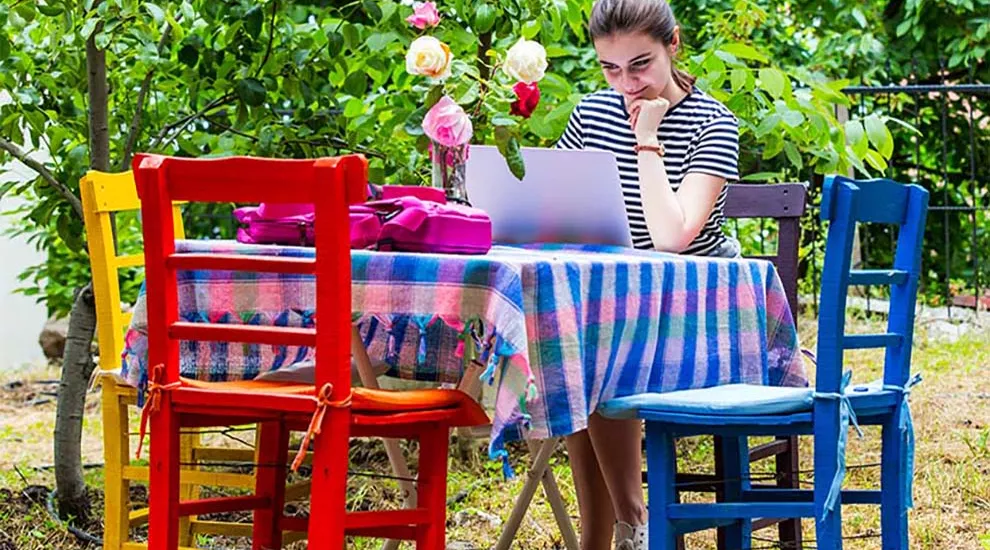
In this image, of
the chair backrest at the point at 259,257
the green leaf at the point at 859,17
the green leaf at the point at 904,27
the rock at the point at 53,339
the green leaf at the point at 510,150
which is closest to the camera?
the chair backrest at the point at 259,257

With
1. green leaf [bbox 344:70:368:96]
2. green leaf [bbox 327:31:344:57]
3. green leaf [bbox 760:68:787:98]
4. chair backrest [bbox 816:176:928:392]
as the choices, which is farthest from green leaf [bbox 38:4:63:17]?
chair backrest [bbox 816:176:928:392]

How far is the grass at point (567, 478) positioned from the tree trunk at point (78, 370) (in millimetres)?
98

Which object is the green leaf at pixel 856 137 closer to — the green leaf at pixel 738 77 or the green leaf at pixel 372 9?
the green leaf at pixel 738 77

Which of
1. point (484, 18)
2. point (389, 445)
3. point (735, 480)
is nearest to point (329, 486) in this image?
point (389, 445)

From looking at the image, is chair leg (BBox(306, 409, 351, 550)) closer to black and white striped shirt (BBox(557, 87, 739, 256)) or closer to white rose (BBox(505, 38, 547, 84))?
white rose (BBox(505, 38, 547, 84))

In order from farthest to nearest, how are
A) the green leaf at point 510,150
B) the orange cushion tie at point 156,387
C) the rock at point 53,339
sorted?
1. the rock at point 53,339
2. the green leaf at point 510,150
3. the orange cushion tie at point 156,387

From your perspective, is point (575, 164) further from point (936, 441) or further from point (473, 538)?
point (936, 441)

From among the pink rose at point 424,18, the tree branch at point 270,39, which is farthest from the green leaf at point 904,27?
the pink rose at point 424,18

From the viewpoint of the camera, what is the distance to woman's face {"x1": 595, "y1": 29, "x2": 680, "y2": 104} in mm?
2848

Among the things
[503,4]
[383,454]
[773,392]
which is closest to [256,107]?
[503,4]

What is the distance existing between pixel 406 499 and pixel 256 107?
1.73 metres

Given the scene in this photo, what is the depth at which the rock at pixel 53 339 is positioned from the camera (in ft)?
24.4

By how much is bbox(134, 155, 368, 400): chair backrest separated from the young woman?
76 centimetres

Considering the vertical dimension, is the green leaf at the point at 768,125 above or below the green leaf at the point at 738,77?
below
